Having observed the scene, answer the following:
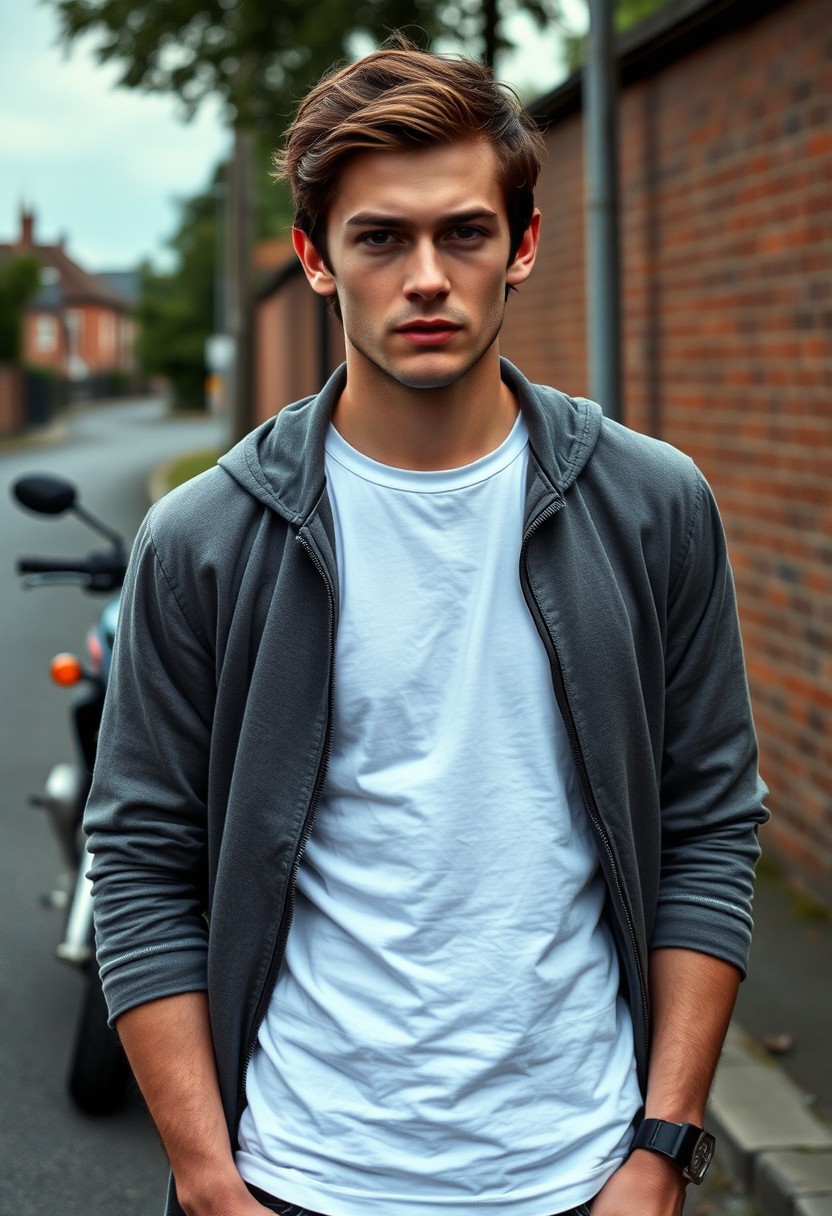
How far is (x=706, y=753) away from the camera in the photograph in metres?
1.92

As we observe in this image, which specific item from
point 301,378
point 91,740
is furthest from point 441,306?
point 301,378

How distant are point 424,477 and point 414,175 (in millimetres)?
320

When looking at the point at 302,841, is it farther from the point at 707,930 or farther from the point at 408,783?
the point at 707,930

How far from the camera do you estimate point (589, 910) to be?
1842 mm

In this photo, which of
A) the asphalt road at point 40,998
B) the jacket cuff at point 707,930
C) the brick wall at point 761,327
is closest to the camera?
the jacket cuff at point 707,930

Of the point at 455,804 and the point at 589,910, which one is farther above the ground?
the point at 455,804

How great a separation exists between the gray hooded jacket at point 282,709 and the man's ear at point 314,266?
0.14m

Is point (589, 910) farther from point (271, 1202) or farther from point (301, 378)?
point (301, 378)

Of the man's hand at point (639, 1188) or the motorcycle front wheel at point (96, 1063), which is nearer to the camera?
the man's hand at point (639, 1188)

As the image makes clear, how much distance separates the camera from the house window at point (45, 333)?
8969cm

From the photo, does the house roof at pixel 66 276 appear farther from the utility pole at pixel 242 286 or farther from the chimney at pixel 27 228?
the utility pole at pixel 242 286

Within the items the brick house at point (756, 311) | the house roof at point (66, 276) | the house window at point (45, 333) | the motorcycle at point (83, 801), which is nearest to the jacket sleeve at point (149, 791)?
the motorcycle at point (83, 801)

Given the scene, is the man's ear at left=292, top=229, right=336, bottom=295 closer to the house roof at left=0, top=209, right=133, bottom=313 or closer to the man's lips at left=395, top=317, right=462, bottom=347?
the man's lips at left=395, top=317, right=462, bottom=347

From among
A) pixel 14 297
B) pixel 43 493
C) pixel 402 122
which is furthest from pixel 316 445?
pixel 14 297
